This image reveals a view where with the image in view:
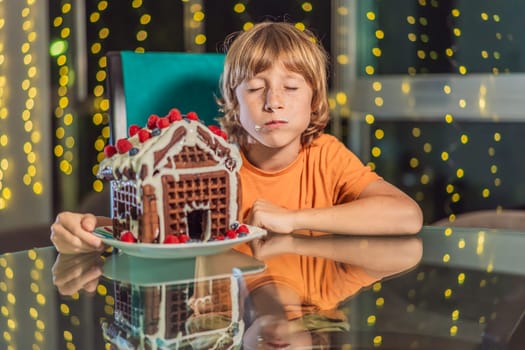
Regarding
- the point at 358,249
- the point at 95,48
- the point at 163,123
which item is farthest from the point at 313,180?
the point at 95,48

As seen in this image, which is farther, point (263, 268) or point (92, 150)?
point (92, 150)

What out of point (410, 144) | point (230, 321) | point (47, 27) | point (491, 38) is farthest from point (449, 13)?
point (230, 321)

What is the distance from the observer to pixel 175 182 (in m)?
1.00

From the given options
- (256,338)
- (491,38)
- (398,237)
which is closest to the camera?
(256,338)

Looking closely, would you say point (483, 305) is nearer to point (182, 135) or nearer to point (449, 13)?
point (182, 135)

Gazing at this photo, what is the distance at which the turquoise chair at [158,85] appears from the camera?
1.55 metres

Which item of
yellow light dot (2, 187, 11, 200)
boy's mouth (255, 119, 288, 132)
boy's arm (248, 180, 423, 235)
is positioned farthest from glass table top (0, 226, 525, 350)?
yellow light dot (2, 187, 11, 200)

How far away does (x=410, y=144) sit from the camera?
2.56 meters

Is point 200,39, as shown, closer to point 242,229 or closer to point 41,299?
point 242,229

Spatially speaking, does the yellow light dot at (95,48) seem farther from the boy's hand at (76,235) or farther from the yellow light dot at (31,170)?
the boy's hand at (76,235)

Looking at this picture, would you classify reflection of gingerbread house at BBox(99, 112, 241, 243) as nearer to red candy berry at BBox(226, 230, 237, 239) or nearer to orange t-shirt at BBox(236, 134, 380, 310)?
red candy berry at BBox(226, 230, 237, 239)

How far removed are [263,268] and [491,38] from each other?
179 cm

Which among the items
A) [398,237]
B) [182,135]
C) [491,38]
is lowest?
[398,237]

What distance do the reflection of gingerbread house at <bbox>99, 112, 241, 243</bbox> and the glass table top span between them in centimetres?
5
